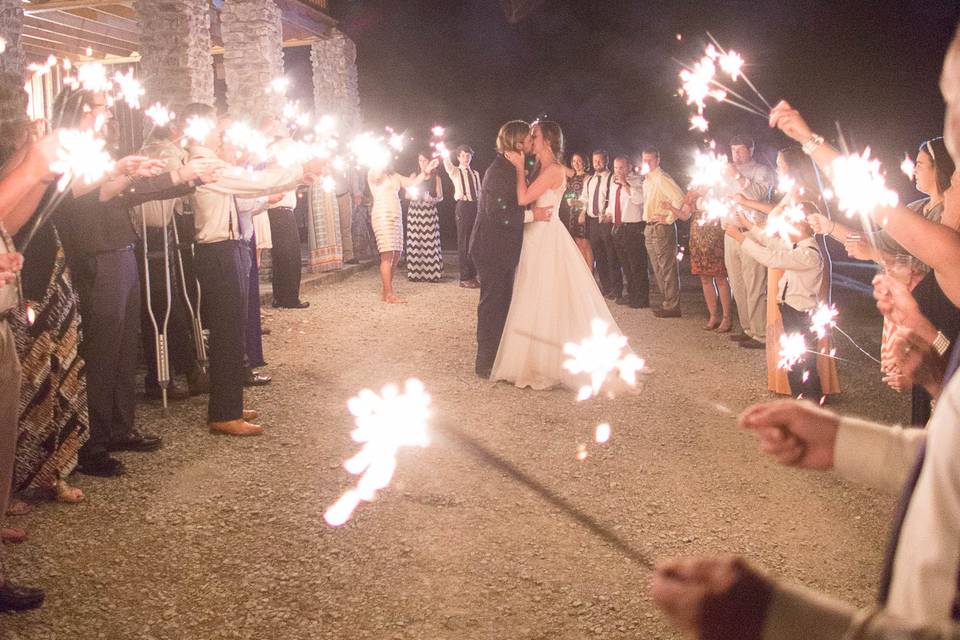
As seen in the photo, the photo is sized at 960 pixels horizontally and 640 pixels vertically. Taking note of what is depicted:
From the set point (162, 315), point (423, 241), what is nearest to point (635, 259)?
point (423, 241)

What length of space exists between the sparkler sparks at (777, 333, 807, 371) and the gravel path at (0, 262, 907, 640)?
53 centimetres

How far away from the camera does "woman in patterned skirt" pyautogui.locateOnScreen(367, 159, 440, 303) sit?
1207 cm

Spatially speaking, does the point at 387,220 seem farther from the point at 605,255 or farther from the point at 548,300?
the point at 548,300

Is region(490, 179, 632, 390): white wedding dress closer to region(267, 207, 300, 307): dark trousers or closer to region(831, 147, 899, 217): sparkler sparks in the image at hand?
region(831, 147, 899, 217): sparkler sparks

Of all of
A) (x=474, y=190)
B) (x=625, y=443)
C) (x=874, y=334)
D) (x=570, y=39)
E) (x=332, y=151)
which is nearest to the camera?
(x=625, y=443)

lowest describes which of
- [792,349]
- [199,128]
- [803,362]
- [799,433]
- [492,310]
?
[803,362]

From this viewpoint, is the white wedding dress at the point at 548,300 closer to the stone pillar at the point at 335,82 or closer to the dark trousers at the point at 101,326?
the dark trousers at the point at 101,326

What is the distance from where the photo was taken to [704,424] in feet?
19.4

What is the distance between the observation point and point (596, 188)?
478 inches

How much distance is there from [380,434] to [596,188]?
7.30 meters

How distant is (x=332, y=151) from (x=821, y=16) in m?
12.7

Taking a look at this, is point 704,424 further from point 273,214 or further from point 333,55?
point 333,55

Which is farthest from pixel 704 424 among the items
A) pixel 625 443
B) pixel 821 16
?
pixel 821 16

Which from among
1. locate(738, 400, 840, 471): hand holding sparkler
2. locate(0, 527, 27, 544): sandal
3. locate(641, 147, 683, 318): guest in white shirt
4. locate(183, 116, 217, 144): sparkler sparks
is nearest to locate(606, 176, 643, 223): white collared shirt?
locate(641, 147, 683, 318): guest in white shirt
